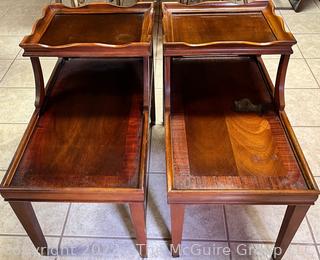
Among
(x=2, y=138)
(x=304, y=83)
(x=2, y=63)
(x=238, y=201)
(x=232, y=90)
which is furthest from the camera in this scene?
(x=2, y=63)

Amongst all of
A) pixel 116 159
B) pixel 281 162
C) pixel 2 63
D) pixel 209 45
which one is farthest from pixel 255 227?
pixel 2 63

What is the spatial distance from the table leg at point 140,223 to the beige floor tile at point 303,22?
2137 mm

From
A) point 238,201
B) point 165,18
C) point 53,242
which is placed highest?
point 165,18

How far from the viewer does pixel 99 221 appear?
4.31ft

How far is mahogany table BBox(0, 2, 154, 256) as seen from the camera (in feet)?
3.07

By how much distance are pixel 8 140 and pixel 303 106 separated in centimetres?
162

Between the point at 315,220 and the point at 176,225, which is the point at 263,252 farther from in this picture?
the point at 176,225

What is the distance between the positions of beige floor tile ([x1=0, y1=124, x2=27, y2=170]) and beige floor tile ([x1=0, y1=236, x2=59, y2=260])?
0.40m

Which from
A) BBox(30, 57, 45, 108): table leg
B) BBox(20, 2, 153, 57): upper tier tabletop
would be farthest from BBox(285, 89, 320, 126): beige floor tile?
BBox(30, 57, 45, 108): table leg

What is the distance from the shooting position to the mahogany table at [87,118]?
0.94 m

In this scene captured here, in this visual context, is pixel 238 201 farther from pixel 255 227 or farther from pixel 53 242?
pixel 53 242

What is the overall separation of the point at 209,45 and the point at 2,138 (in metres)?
1.25

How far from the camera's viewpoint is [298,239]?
4.07 feet

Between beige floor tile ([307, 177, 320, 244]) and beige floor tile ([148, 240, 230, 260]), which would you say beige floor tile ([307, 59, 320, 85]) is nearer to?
beige floor tile ([307, 177, 320, 244])
